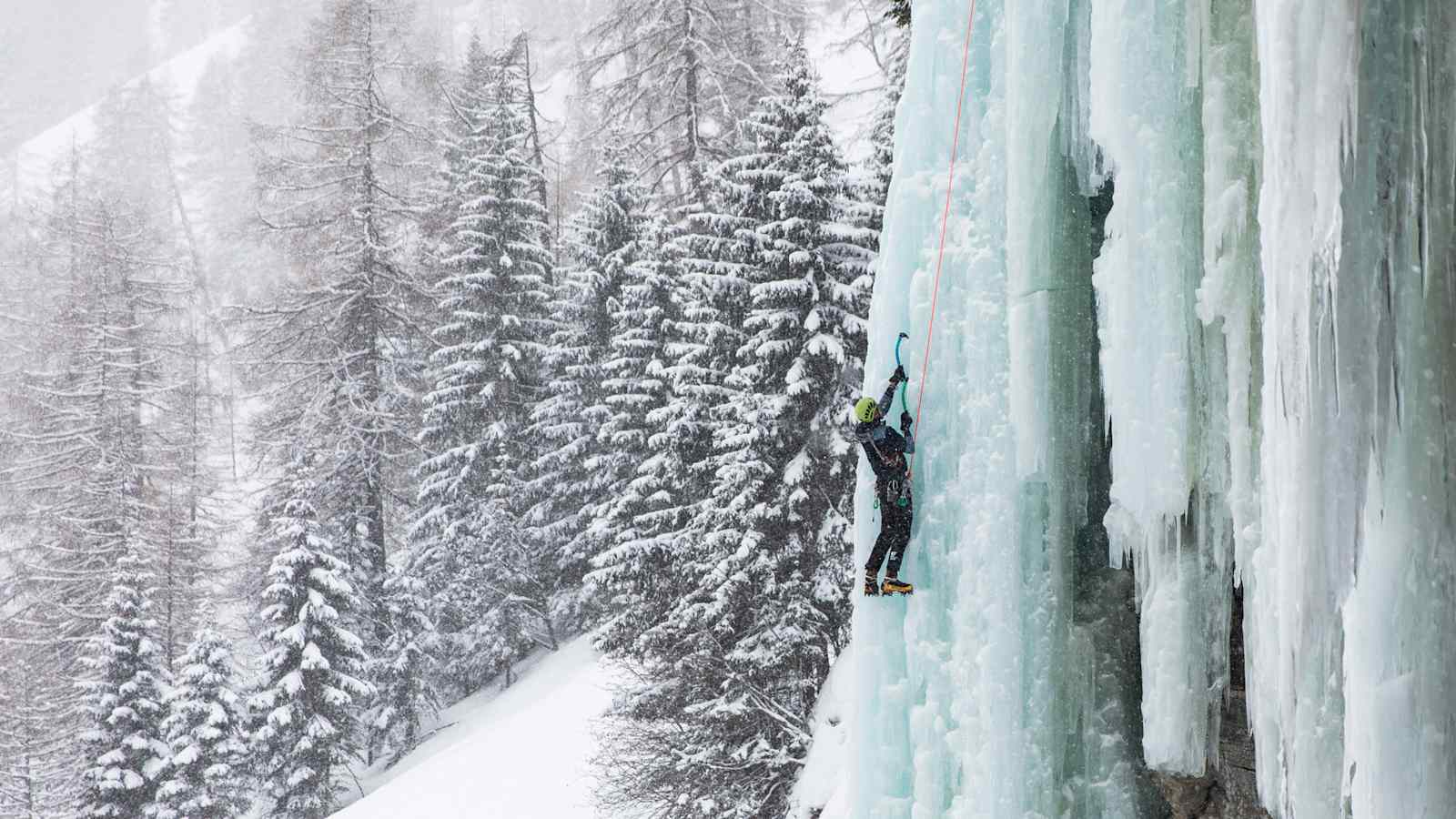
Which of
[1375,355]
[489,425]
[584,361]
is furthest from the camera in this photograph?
[489,425]

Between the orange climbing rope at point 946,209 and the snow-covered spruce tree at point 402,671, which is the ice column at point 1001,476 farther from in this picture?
the snow-covered spruce tree at point 402,671

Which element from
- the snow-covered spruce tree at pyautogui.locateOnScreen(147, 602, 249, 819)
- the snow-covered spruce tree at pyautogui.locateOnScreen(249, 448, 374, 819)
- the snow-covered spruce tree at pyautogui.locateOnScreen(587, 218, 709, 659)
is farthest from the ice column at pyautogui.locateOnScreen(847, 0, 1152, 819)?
the snow-covered spruce tree at pyautogui.locateOnScreen(147, 602, 249, 819)

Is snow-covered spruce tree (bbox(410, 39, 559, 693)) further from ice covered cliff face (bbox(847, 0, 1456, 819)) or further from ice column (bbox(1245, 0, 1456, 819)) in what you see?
ice column (bbox(1245, 0, 1456, 819))

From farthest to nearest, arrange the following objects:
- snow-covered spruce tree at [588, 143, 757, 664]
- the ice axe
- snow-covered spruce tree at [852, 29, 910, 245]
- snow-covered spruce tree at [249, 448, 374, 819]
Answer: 1. snow-covered spruce tree at [249, 448, 374, 819]
2. snow-covered spruce tree at [588, 143, 757, 664]
3. snow-covered spruce tree at [852, 29, 910, 245]
4. the ice axe

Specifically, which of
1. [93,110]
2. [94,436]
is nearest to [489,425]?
[94,436]

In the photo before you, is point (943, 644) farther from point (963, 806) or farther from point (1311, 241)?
point (1311, 241)

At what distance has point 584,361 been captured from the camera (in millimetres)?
17891

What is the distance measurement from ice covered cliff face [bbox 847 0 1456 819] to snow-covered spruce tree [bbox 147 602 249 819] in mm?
14138

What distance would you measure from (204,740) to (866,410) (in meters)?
15.3

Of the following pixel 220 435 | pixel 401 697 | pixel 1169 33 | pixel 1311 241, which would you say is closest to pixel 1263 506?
pixel 1311 241

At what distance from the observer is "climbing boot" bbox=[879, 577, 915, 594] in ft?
17.3

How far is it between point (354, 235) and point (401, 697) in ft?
28.0

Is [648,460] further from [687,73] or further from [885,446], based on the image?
[885,446]

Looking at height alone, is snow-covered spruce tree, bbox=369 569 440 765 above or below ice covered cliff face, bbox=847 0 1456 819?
below
